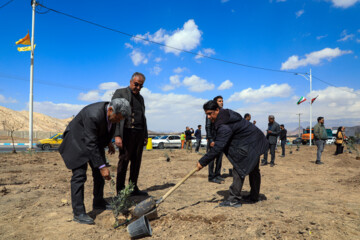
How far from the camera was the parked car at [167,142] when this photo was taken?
24.3 m

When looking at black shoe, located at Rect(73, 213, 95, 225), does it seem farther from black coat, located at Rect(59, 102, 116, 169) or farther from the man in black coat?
black coat, located at Rect(59, 102, 116, 169)

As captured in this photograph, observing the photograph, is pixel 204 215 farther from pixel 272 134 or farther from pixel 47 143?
pixel 47 143

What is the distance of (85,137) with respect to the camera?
2.90m

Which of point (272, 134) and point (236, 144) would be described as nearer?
point (236, 144)

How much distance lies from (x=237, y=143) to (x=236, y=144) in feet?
0.07

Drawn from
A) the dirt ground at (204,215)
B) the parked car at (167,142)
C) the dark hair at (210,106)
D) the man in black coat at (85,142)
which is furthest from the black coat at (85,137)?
the parked car at (167,142)

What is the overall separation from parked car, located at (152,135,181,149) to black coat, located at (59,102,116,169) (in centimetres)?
2133

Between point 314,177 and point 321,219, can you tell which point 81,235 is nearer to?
point 321,219

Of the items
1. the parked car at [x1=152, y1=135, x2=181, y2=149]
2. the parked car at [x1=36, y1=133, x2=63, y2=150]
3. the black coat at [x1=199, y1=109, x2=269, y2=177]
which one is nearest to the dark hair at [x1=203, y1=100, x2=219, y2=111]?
the black coat at [x1=199, y1=109, x2=269, y2=177]

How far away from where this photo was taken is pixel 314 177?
6609 mm

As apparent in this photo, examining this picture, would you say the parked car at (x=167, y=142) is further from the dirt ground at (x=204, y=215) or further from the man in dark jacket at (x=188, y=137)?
the dirt ground at (x=204, y=215)

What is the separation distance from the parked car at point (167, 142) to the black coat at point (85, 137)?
21.3 meters

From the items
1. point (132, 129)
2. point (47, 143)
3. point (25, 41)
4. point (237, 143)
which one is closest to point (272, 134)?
point (237, 143)

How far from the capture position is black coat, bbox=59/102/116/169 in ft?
9.43
